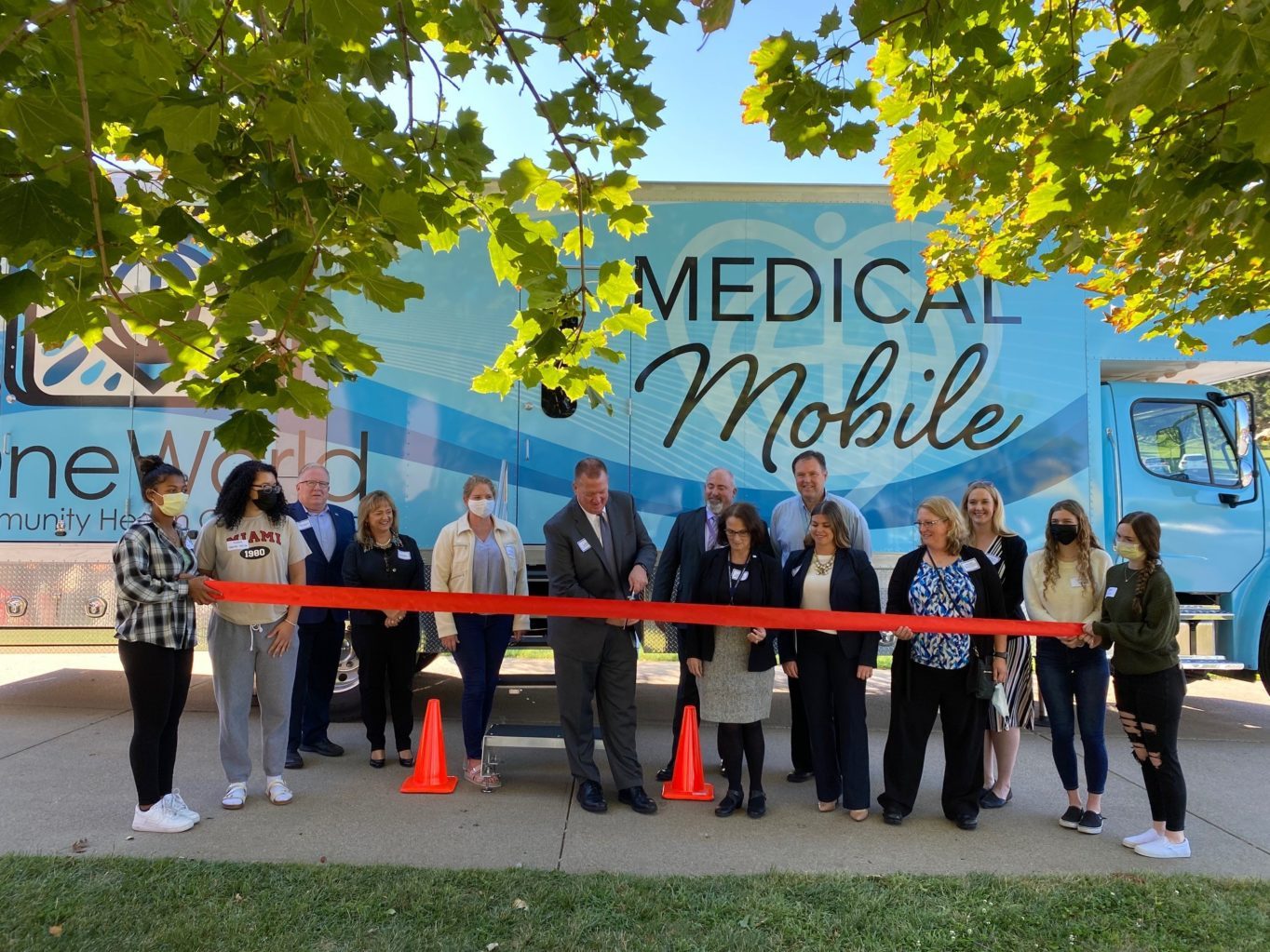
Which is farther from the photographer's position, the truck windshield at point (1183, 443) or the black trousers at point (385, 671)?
the truck windshield at point (1183, 443)

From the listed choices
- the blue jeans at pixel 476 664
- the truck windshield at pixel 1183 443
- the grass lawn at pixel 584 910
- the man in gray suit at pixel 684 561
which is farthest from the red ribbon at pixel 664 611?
the truck windshield at pixel 1183 443

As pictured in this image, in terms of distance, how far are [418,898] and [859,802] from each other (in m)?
2.32

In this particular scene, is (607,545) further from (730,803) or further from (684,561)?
(730,803)

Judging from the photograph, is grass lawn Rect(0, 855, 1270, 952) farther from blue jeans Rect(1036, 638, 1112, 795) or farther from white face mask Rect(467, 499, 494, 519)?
white face mask Rect(467, 499, 494, 519)

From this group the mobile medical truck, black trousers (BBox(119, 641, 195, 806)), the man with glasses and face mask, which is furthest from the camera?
the mobile medical truck

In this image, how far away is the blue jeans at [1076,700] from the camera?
3963 mm

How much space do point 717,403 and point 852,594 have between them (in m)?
1.95

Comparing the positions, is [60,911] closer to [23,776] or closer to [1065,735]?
[23,776]

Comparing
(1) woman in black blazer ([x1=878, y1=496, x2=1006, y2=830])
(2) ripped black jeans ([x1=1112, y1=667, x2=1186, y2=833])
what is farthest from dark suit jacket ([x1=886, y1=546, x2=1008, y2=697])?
(2) ripped black jeans ([x1=1112, y1=667, x2=1186, y2=833])

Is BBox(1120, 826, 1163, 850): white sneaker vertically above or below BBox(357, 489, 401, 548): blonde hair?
below

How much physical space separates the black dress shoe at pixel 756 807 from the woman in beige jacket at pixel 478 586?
1528mm

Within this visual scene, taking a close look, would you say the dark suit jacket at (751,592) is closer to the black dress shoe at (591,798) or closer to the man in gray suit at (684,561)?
the man in gray suit at (684,561)

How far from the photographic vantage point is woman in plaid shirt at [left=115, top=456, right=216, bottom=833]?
3.66 m

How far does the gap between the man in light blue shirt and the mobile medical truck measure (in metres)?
0.73
